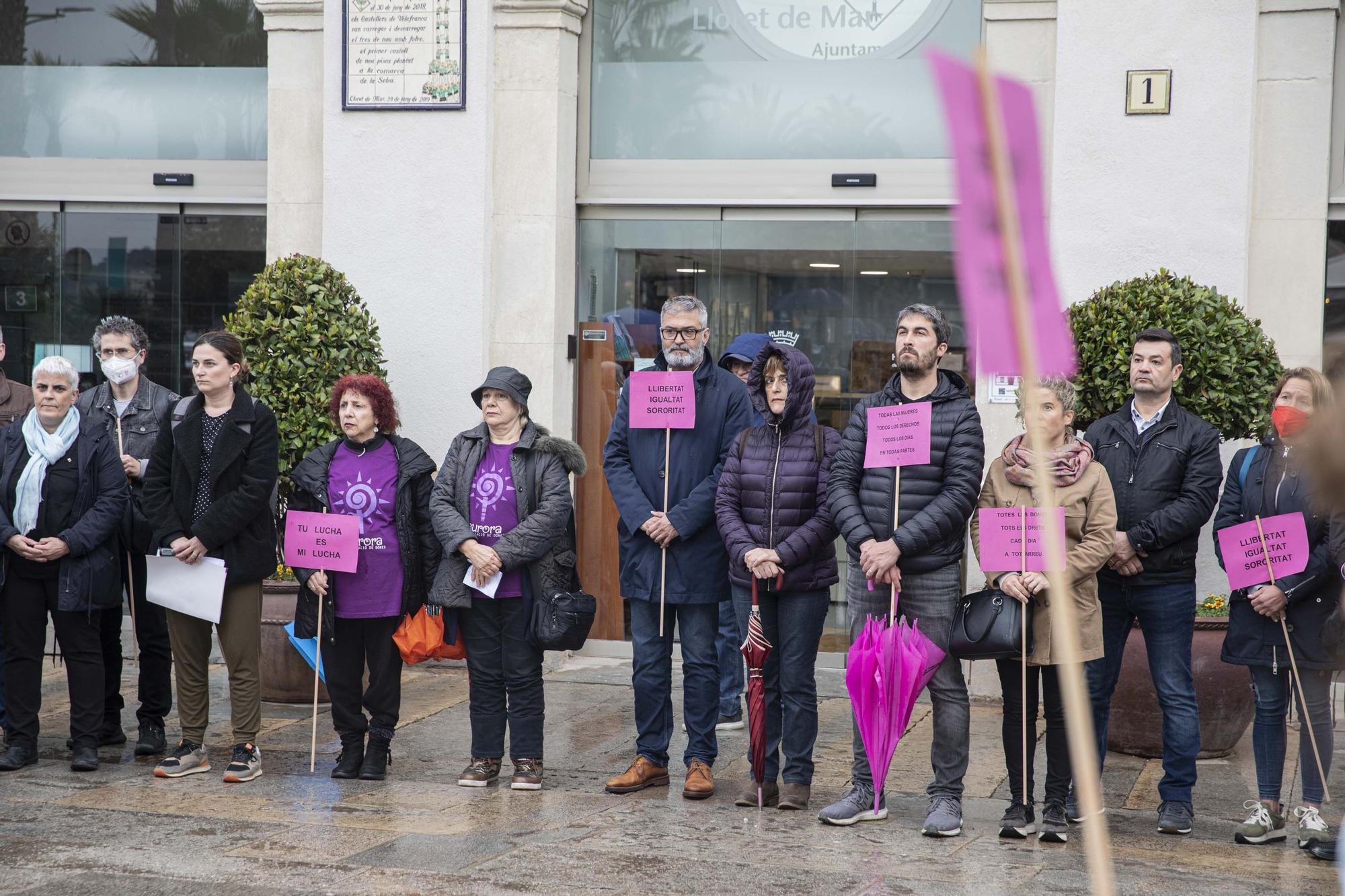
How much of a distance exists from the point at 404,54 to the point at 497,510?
13.1 feet

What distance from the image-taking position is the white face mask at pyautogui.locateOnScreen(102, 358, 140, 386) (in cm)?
732

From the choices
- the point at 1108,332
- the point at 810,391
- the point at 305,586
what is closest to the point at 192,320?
the point at 305,586

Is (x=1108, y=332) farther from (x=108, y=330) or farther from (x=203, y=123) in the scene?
(x=203, y=123)

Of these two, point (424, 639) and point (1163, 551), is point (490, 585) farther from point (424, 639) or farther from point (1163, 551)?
point (1163, 551)

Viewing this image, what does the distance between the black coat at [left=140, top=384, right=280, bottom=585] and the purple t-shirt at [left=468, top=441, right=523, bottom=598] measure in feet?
3.26

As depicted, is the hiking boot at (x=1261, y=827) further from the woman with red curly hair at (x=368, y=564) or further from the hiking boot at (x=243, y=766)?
the hiking boot at (x=243, y=766)

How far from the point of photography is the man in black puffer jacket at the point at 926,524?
19.4ft

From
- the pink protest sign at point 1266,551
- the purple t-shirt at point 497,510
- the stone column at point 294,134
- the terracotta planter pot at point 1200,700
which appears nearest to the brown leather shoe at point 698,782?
the purple t-shirt at point 497,510

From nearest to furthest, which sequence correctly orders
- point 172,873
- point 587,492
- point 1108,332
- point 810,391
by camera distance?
point 172,873 → point 810,391 → point 1108,332 → point 587,492

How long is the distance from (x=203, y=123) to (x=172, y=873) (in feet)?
21.8

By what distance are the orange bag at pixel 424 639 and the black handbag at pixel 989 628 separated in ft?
7.72

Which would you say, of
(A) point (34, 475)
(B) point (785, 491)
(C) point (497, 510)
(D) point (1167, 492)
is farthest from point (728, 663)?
(A) point (34, 475)

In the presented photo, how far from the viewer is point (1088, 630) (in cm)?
593

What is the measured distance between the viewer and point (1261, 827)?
232 inches
